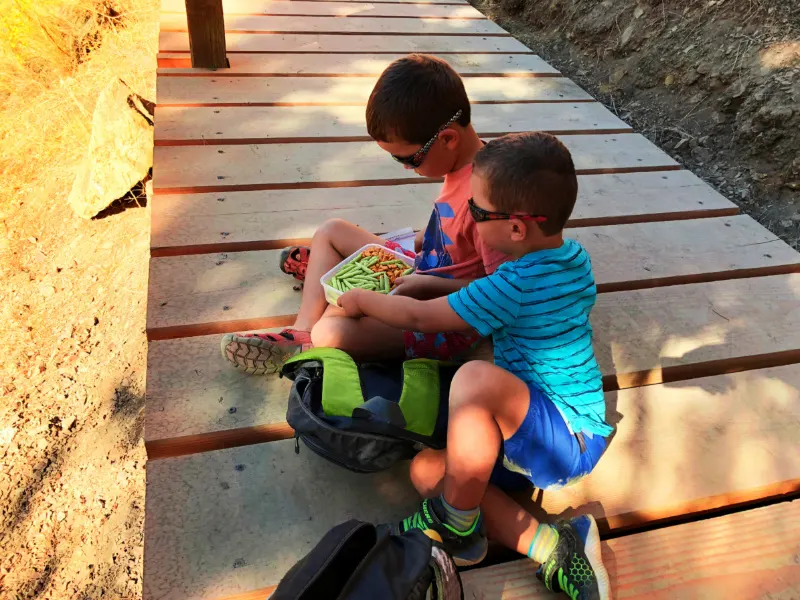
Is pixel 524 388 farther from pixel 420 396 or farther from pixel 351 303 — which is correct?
pixel 351 303

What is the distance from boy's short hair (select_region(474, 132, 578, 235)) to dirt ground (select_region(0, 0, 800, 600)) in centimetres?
179

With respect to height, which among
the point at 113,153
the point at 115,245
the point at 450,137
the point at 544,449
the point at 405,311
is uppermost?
the point at 450,137

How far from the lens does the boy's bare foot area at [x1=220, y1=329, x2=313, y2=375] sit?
1.54m

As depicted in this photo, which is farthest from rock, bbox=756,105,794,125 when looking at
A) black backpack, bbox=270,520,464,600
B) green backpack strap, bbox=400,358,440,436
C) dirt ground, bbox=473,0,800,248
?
black backpack, bbox=270,520,464,600

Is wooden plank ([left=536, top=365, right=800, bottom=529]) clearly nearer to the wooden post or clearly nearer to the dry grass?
the wooden post

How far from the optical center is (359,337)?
5.15 feet

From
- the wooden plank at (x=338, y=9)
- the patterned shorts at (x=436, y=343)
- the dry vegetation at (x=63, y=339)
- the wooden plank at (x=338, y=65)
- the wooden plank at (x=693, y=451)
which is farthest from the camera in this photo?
the wooden plank at (x=338, y=9)

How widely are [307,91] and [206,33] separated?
0.56 m

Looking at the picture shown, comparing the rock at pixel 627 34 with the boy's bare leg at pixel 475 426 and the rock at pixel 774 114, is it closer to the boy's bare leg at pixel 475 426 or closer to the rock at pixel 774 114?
the rock at pixel 774 114

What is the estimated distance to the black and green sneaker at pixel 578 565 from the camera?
1.14 meters

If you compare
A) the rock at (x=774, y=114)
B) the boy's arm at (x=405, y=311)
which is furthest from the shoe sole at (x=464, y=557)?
the rock at (x=774, y=114)

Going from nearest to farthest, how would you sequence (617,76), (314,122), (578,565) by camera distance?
(578,565), (314,122), (617,76)

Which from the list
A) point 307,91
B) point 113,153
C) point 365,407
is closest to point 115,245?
point 113,153

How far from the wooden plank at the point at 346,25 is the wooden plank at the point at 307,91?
719 mm
